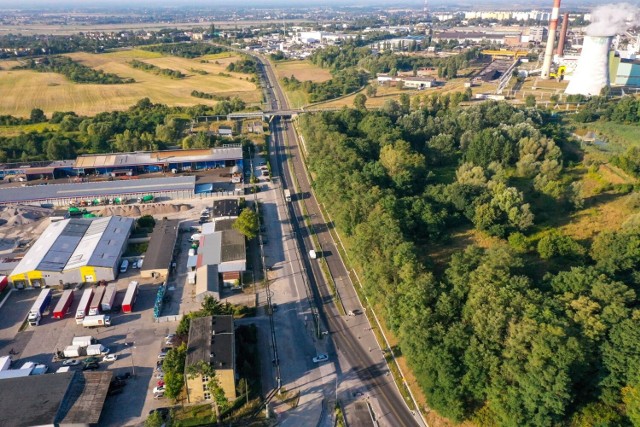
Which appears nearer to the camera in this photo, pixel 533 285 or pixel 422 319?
pixel 422 319

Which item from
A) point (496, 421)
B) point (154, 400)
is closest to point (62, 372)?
point (154, 400)

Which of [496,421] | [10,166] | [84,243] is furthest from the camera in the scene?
[10,166]

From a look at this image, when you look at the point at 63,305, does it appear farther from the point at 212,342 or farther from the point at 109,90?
the point at 109,90

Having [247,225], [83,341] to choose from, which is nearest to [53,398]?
[83,341]

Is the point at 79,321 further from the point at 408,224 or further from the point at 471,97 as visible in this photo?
the point at 471,97

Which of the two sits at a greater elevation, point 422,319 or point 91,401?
point 422,319

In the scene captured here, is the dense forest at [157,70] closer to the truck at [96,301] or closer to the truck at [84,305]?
the truck at [96,301]

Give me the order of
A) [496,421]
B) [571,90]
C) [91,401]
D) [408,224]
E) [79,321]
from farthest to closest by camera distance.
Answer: [571,90] → [408,224] → [79,321] → [91,401] → [496,421]
